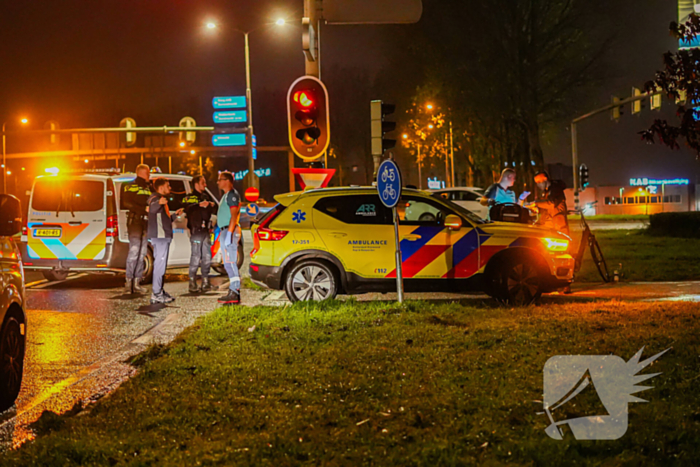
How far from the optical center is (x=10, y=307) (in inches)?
210

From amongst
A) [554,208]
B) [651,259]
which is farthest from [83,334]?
[651,259]

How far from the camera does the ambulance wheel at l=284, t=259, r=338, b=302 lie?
9.48m

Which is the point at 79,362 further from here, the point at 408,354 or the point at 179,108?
the point at 179,108

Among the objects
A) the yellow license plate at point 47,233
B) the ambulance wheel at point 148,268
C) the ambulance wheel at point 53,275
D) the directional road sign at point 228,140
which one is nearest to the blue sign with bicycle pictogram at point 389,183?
the ambulance wheel at point 148,268

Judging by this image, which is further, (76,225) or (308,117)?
(76,225)

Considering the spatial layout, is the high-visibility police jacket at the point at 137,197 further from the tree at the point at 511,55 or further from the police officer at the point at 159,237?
the tree at the point at 511,55

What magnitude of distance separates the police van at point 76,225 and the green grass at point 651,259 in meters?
7.12

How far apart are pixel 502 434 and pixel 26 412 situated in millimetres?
3322

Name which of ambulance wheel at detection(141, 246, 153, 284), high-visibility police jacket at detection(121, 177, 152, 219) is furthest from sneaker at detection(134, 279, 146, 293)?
high-visibility police jacket at detection(121, 177, 152, 219)

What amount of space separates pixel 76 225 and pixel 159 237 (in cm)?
245

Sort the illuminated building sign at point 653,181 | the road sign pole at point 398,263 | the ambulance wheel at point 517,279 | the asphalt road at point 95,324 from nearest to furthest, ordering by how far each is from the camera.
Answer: the asphalt road at point 95,324 < the road sign pole at point 398,263 < the ambulance wheel at point 517,279 < the illuminated building sign at point 653,181

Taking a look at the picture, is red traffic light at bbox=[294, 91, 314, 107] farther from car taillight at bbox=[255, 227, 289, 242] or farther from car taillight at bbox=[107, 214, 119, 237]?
car taillight at bbox=[107, 214, 119, 237]

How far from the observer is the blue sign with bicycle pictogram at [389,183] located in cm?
859

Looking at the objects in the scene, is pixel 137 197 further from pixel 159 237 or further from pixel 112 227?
pixel 159 237
